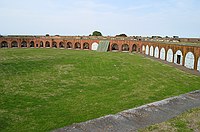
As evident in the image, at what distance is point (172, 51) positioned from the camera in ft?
100

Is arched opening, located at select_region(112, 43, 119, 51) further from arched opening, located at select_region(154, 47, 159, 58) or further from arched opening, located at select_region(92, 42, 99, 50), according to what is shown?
arched opening, located at select_region(154, 47, 159, 58)

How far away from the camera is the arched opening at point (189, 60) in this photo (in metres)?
25.4

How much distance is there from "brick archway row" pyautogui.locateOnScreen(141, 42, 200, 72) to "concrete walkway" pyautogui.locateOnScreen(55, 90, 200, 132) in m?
17.7

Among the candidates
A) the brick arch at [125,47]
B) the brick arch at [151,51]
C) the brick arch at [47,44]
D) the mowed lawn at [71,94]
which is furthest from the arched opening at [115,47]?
the mowed lawn at [71,94]

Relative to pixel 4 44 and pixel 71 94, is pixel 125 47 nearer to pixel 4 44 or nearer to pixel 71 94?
pixel 4 44

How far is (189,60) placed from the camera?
26.0 m

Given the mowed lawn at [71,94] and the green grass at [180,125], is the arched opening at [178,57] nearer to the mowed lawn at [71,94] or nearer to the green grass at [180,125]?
the mowed lawn at [71,94]

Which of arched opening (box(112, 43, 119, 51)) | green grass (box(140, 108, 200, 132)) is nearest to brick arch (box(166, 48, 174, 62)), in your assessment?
arched opening (box(112, 43, 119, 51))

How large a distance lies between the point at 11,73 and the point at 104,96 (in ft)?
31.6

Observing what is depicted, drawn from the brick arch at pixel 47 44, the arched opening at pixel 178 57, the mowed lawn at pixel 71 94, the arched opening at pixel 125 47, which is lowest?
the mowed lawn at pixel 71 94

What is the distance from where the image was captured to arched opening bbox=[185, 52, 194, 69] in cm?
2539

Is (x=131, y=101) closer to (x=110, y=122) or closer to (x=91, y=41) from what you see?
(x=110, y=122)

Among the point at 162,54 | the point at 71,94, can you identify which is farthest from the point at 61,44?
the point at 71,94

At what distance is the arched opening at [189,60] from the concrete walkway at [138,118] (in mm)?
18286
